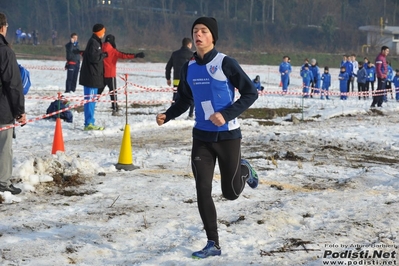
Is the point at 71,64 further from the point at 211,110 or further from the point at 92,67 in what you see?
the point at 211,110

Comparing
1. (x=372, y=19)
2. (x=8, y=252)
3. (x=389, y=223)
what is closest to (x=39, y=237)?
(x=8, y=252)

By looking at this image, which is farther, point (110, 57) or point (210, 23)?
point (110, 57)

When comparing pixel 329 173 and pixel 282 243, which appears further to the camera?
pixel 329 173

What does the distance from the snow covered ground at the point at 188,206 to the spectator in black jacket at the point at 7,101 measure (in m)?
0.32

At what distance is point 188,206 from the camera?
7219 mm

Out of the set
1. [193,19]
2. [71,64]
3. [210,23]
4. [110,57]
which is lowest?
[71,64]

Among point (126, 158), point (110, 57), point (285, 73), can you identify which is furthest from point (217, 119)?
point (285, 73)

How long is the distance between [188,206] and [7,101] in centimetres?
226

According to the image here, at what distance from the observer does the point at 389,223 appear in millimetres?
6320

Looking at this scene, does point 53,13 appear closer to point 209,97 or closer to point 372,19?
point 372,19

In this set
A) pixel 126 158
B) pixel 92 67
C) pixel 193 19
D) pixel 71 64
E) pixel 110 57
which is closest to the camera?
pixel 126 158

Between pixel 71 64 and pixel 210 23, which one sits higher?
pixel 210 23

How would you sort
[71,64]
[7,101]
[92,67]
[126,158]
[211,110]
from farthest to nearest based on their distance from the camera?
[71,64], [92,67], [126,158], [7,101], [211,110]

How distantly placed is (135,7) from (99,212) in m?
80.0
